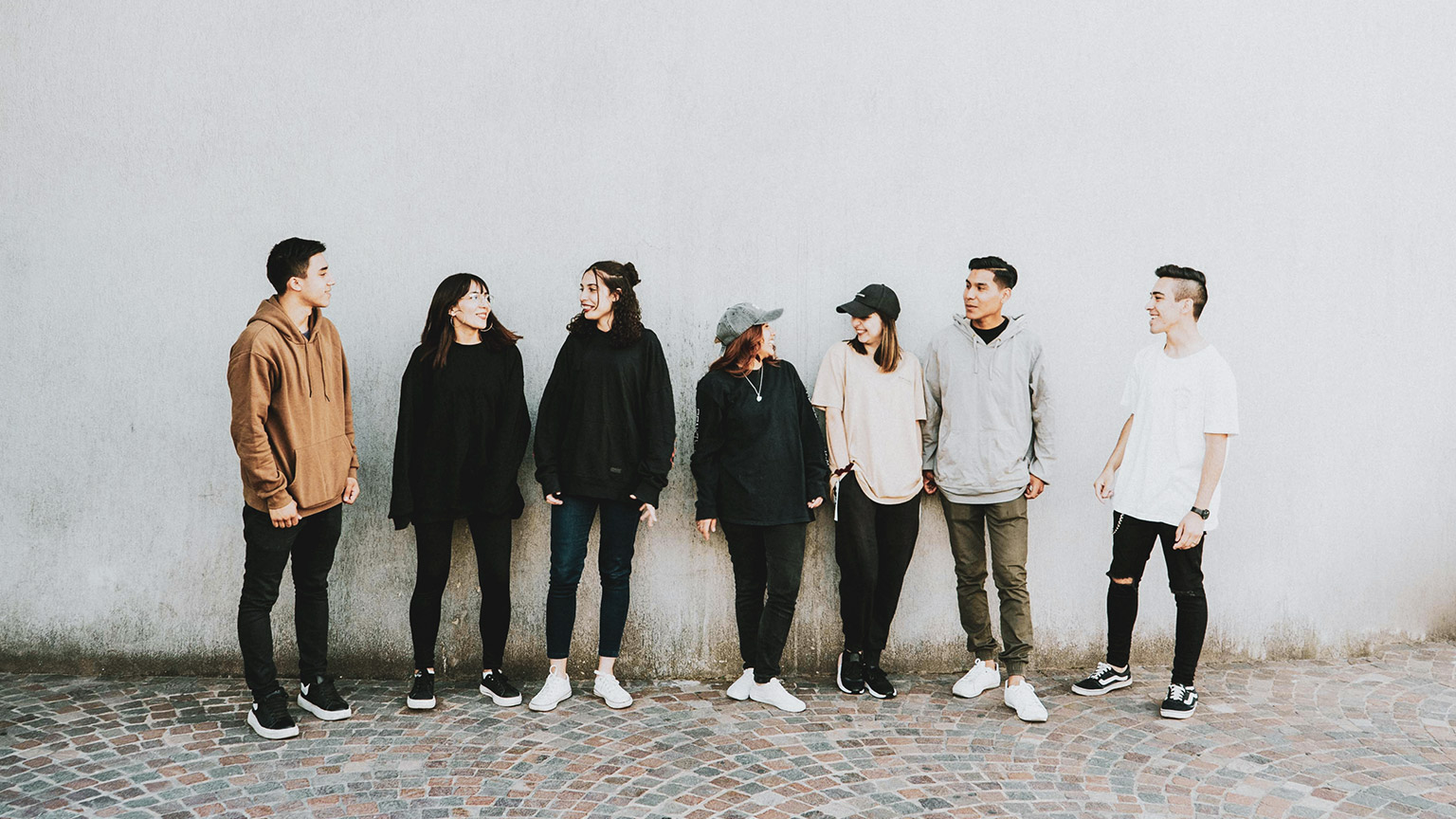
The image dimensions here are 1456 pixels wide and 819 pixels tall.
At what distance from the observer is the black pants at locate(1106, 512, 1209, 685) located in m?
4.69

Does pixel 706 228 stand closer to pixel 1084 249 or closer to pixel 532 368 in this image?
pixel 532 368

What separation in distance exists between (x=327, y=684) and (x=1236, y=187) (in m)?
5.77

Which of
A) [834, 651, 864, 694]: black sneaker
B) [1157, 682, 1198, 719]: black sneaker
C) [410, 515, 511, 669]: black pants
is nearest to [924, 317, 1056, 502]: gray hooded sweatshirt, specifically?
[834, 651, 864, 694]: black sneaker

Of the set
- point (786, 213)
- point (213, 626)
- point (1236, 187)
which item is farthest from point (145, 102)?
point (1236, 187)

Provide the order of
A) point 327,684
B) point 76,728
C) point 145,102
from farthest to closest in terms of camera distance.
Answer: point 145,102 < point 327,684 < point 76,728

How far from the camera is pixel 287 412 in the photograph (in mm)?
4281

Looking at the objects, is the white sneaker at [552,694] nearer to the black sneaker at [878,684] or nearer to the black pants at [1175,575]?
the black sneaker at [878,684]

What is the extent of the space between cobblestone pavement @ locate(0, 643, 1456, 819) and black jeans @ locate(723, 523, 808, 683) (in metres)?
0.32

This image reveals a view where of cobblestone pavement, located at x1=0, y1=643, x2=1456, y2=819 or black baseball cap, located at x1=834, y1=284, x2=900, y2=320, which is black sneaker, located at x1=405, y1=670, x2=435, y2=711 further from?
black baseball cap, located at x1=834, y1=284, x2=900, y2=320

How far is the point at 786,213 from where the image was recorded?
5266 mm

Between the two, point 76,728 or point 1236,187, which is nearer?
point 76,728

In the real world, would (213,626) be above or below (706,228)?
below

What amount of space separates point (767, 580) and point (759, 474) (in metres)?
0.62

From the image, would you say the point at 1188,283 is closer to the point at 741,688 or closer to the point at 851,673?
the point at 851,673
